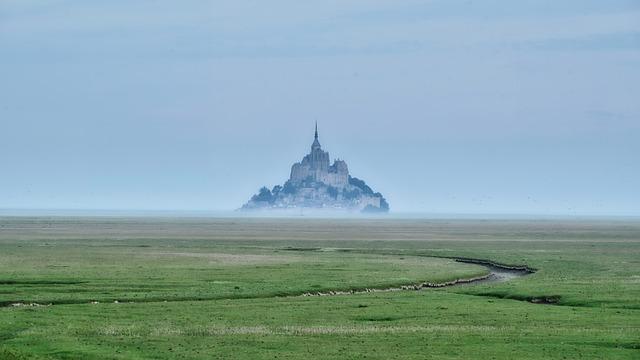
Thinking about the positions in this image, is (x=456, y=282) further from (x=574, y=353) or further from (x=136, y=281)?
(x=574, y=353)

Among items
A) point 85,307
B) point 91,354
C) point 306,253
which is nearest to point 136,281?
point 85,307

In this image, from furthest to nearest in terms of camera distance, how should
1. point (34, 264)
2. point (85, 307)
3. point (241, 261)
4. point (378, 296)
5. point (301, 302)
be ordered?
point (241, 261) → point (34, 264) → point (378, 296) → point (301, 302) → point (85, 307)

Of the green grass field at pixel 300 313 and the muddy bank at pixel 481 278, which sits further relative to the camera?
the muddy bank at pixel 481 278

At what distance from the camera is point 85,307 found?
5759cm

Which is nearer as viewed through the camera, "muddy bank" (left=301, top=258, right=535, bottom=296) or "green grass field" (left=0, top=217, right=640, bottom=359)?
"green grass field" (left=0, top=217, right=640, bottom=359)

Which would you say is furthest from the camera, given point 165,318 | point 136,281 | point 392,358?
point 136,281

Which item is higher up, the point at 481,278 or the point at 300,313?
the point at 481,278

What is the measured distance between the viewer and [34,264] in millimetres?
93125

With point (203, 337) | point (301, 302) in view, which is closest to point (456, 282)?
point (301, 302)

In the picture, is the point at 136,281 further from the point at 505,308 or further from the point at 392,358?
the point at 392,358

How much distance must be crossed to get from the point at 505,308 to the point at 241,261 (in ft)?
169

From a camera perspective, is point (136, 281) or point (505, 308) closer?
point (505, 308)

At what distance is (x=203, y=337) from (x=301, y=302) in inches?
622

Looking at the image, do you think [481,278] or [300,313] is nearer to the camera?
[300,313]
